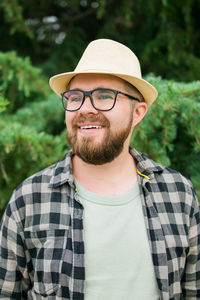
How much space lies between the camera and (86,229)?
1.39 metres

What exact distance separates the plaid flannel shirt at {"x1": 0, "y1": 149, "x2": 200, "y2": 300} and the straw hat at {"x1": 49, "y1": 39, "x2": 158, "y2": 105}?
443mm

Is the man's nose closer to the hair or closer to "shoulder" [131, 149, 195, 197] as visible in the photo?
the hair

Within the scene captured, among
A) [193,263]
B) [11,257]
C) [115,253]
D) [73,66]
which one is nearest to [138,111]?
[115,253]

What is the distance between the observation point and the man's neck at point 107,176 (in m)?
1.51

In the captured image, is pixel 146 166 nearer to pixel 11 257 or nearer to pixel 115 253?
pixel 115 253

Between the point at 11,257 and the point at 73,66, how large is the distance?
2.53m

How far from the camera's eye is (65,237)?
53.7 inches

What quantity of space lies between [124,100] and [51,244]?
76 centimetres

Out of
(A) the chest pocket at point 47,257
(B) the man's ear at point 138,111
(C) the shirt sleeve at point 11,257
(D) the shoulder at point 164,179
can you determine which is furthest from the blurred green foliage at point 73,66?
(A) the chest pocket at point 47,257

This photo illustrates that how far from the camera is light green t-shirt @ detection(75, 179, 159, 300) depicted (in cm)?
134

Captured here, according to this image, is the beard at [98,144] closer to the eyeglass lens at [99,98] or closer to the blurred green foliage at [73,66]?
the eyeglass lens at [99,98]

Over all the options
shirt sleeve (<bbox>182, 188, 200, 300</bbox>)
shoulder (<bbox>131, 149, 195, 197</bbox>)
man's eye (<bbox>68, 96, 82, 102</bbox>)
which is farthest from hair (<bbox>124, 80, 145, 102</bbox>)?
shirt sleeve (<bbox>182, 188, 200, 300</bbox>)

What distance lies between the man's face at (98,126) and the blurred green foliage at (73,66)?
0.36 metres

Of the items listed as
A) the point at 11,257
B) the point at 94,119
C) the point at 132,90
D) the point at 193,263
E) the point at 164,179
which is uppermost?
the point at 132,90
